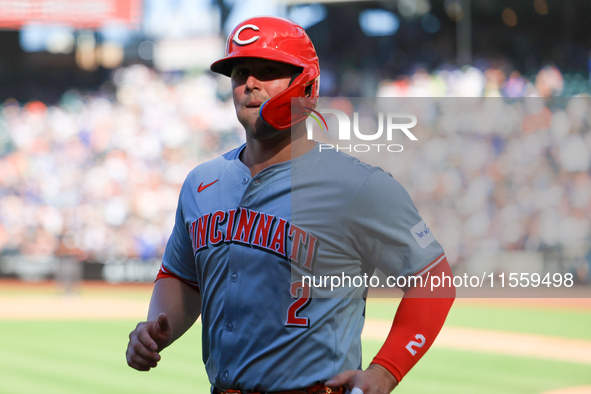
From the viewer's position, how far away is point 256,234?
6.76 ft

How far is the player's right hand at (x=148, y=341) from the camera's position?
6.69 feet

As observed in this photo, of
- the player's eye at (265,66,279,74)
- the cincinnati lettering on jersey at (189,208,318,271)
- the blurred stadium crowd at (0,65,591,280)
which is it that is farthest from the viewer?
the blurred stadium crowd at (0,65,591,280)

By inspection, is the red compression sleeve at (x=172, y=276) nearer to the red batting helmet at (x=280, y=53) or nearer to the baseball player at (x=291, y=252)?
the baseball player at (x=291, y=252)

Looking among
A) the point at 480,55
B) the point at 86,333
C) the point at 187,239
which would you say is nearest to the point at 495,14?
the point at 480,55

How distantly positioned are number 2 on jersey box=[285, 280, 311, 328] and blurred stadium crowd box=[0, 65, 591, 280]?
9.70m

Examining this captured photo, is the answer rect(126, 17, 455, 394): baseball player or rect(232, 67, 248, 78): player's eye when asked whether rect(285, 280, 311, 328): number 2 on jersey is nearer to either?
rect(126, 17, 455, 394): baseball player

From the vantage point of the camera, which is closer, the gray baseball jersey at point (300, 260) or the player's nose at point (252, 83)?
the gray baseball jersey at point (300, 260)

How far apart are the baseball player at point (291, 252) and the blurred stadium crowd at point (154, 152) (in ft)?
31.4

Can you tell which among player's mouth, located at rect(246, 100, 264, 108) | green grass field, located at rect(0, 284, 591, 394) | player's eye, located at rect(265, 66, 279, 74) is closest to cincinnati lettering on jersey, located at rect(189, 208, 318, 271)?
player's mouth, located at rect(246, 100, 264, 108)

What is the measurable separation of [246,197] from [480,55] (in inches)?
708

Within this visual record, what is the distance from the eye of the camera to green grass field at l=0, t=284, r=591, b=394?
6.91 metres

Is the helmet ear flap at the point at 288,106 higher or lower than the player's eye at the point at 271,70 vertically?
lower

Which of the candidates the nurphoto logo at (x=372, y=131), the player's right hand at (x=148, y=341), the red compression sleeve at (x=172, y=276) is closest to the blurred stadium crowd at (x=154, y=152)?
the nurphoto logo at (x=372, y=131)

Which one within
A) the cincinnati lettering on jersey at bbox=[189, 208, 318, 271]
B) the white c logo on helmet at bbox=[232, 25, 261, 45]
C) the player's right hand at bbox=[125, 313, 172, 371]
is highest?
the white c logo on helmet at bbox=[232, 25, 261, 45]
